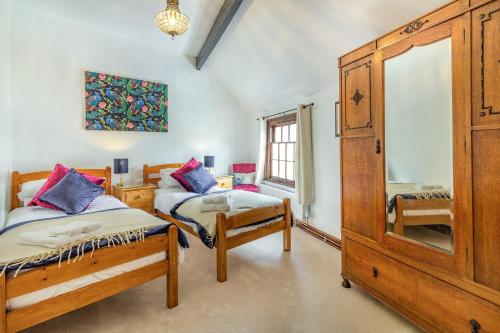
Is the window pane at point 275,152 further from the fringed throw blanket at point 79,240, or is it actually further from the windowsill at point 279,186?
the fringed throw blanket at point 79,240

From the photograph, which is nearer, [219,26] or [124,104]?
[219,26]

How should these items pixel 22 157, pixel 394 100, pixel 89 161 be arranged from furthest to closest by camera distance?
pixel 89 161 < pixel 22 157 < pixel 394 100

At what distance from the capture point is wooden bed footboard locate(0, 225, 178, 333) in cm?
130

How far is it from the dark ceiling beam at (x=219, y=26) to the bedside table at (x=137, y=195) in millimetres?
2483

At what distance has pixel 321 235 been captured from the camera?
3391mm

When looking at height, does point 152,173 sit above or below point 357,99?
below

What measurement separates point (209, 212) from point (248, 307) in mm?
996

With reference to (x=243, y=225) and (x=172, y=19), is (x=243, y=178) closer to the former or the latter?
(x=243, y=225)

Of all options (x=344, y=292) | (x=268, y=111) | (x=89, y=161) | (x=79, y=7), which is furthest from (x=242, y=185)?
(x=79, y=7)

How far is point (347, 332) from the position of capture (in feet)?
5.45

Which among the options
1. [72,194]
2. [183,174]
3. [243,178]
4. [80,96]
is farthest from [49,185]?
[243,178]

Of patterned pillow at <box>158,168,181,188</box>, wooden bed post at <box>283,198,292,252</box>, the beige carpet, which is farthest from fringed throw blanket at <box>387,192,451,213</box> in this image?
patterned pillow at <box>158,168,181,188</box>

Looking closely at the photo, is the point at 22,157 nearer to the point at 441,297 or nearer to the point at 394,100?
the point at 394,100

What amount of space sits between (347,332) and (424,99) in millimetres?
1713
